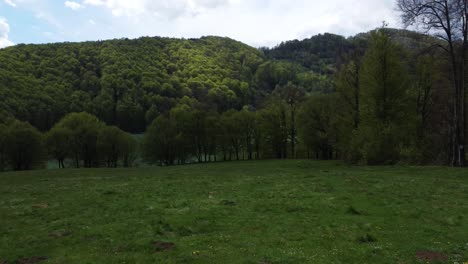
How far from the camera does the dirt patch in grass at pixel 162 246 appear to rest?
12.2 meters

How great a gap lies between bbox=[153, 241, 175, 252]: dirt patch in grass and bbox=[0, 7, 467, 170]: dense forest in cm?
3109

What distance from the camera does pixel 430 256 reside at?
430 inches

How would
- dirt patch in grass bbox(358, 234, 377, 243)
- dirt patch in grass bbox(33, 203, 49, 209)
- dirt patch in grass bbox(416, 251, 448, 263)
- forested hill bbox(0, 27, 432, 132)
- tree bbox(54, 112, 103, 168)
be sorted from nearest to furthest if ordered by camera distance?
dirt patch in grass bbox(416, 251, 448, 263), dirt patch in grass bbox(358, 234, 377, 243), dirt patch in grass bbox(33, 203, 49, 209), tree bbox(54, 112, 103, 168), forested hill bbox(0, 27, 432, 132)

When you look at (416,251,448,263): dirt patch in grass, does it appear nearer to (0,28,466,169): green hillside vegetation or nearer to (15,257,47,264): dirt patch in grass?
(15,257,47,264): dirt patch in grass

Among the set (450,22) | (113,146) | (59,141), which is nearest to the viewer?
(450,22)

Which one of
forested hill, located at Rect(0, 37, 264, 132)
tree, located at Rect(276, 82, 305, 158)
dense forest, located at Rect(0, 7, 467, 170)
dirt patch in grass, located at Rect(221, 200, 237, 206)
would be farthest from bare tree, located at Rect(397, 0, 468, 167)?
forested hill, located at Rect(0, 37, 264, 132)

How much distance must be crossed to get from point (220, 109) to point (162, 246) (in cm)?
16926

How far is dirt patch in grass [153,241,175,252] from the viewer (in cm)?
1224

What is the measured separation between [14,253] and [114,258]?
13.0 ft

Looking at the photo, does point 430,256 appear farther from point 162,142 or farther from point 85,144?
point 85,144

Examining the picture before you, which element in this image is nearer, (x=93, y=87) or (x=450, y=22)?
(x=450, y=22)

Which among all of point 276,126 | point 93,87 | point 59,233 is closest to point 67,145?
point 276,126

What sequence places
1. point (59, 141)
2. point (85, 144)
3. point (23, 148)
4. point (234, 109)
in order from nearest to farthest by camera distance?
point (23, 148) < point (59, 141) < point (85, 144) < point (234, 109)

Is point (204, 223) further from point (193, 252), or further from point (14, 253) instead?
point (14, 253)
